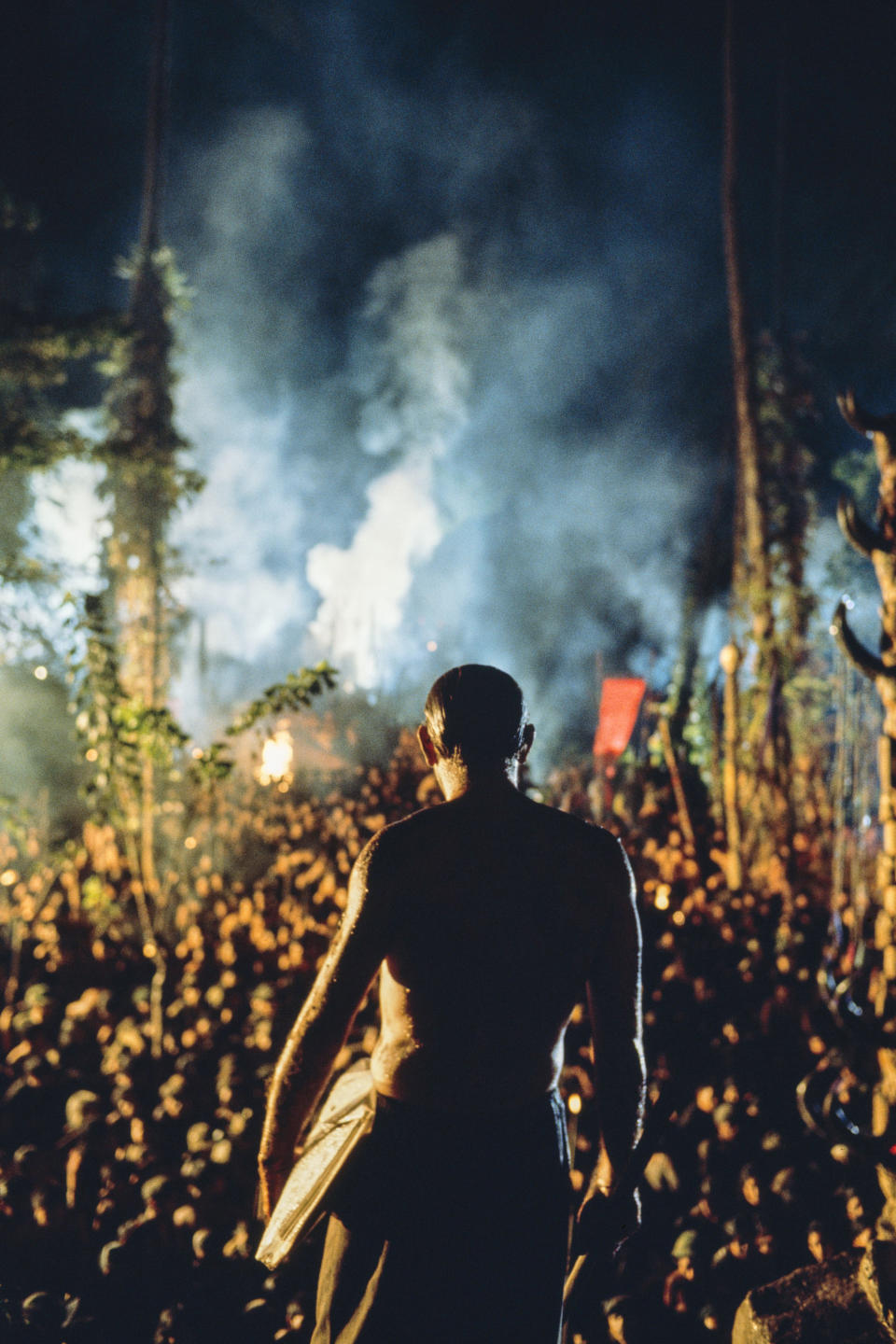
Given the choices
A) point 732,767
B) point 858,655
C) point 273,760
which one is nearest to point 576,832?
point 858,655

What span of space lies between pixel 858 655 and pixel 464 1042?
6.55 feet

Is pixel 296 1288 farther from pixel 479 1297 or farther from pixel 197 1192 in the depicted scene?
pixel 479 1297

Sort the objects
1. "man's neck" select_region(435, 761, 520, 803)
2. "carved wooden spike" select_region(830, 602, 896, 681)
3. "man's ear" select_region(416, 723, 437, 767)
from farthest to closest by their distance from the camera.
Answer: "carved wooden spike" select_region(830, 602, 896, 681), "man's ear" select_region(416, 723, 437, 767), "man's neck" select_region(435, 761, 520, 803)

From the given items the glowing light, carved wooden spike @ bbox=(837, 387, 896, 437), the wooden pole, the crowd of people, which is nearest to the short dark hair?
the crowd of people

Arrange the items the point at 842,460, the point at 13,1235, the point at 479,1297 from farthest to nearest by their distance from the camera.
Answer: the point at 842,460 → the point at 13,1235 → the point at 479,1297

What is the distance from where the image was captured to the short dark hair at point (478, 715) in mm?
1931

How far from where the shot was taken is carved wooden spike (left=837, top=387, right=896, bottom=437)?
2.69m

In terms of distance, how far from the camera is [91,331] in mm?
8281

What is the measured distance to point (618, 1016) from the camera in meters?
1.97

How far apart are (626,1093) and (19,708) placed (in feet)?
46.5

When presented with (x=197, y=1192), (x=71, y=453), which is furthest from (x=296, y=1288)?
(x=71, y=453)

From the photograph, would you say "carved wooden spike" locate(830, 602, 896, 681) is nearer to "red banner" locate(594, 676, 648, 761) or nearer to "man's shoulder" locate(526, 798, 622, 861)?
"man's shoulder" locate(526, 798, 622, 861)

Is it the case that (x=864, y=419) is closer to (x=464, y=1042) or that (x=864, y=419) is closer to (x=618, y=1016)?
(x=618, y=1016)

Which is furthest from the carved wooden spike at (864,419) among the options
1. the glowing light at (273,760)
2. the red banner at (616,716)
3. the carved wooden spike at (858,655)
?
the red banner at (616,716)
